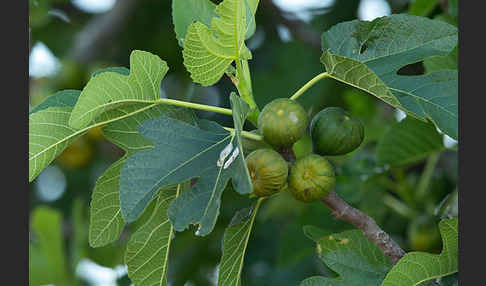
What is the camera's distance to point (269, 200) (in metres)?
3.54

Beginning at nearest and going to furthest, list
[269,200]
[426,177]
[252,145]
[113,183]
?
[252,145] → [113,183] → [426,177] → [269,200]

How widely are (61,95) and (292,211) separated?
229 centimetres

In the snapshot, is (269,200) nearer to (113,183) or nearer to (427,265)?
(113,183)

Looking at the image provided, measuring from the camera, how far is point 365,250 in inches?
59.5

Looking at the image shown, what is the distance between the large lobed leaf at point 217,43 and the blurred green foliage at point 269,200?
699 millimetres

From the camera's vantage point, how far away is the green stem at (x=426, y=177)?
9.04 feet

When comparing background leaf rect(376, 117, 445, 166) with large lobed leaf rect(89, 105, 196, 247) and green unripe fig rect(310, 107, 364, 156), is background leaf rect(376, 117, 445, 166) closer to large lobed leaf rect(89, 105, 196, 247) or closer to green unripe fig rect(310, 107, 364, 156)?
green unripe fig rect(310, 107, 364, 156)

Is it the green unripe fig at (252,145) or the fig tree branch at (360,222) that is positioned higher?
the green unripe fig at (252,145)

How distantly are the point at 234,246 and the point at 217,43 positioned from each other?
0.48m

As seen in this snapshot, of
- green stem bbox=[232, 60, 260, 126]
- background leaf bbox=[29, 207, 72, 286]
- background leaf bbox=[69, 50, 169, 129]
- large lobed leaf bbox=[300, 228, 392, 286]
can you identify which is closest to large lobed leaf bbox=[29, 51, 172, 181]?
background leaf bbox=[69, 50, 169, 129]

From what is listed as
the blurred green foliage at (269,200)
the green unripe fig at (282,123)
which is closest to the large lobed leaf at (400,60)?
the green unripe fig at (282,123)

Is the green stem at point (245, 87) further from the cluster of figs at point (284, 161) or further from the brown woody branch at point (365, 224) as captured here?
the brown woody branch at point (365, 224)

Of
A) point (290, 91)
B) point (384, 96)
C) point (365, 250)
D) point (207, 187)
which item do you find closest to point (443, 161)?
point (290, 91)

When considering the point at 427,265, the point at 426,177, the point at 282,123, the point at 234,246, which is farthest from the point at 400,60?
the point at 426,177
